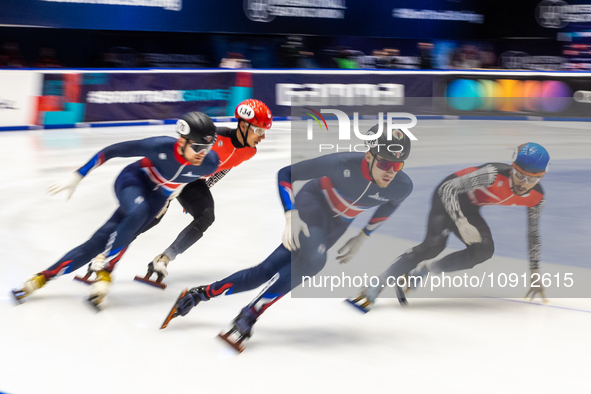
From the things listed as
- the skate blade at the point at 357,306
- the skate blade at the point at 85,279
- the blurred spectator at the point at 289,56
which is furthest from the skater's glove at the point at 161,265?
the blurred spectator at the point at 289,56

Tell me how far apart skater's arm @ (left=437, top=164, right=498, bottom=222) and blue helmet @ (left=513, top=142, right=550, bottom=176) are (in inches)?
6.7

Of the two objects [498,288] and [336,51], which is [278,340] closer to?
[498,288]

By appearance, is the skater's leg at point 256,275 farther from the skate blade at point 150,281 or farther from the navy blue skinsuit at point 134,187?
the skate blade at point 150,281

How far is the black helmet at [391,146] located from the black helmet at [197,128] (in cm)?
93

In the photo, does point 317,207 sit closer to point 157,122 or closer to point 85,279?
point 85,279

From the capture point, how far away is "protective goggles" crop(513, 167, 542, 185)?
337cm

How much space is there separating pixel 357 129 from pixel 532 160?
0.93 meters

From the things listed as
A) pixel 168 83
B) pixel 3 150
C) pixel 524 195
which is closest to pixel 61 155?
pixel 3 150

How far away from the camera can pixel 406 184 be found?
3299mm

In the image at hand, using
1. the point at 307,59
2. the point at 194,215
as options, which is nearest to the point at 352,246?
the point at 194,215

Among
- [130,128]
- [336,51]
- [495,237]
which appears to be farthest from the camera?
[336,51]

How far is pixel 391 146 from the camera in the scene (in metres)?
3.08

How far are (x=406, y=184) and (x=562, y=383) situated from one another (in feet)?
3.88

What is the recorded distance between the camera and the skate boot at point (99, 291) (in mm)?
3533
